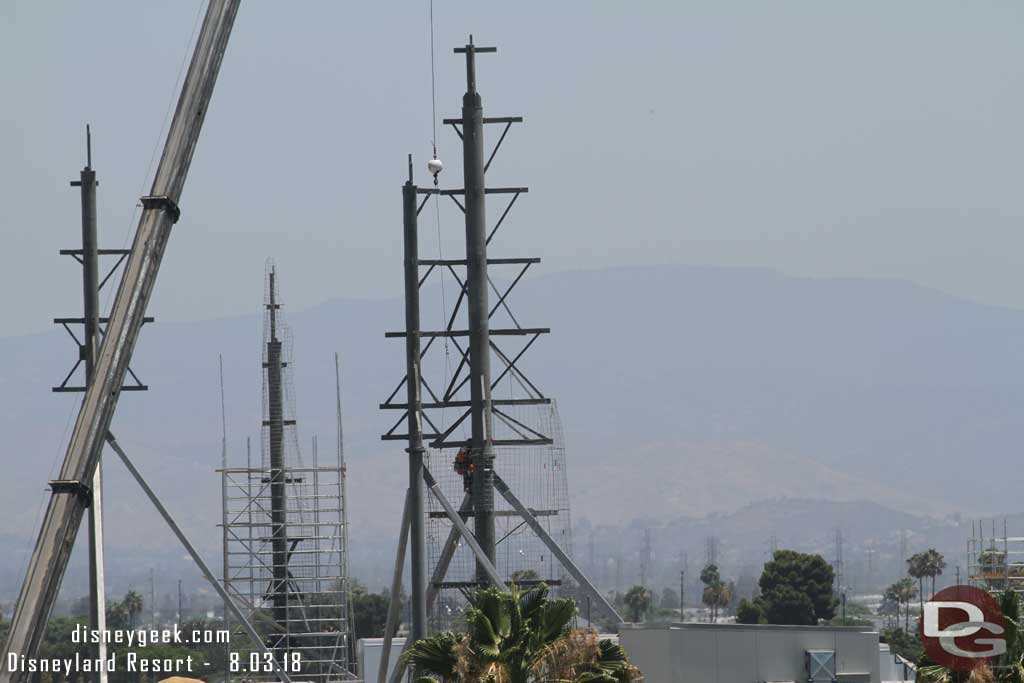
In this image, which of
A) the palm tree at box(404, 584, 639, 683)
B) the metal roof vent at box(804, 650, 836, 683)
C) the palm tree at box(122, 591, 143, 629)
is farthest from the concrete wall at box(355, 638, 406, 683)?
the palm tree at box(122, 591, 143, 629)

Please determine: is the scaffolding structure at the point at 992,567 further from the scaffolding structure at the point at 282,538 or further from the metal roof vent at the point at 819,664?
the scaffolding structure at the point at 282,538

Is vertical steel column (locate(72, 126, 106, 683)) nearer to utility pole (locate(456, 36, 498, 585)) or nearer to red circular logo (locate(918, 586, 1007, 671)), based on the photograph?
utility pole (locate(456, 36, 498, 585))

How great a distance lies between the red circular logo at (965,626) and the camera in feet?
107

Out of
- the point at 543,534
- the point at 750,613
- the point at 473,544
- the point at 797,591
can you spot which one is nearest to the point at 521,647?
the point at 473,544

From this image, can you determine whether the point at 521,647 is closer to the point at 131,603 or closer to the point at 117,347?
the point at 117,347

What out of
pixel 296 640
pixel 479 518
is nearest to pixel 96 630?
pixel 479 518

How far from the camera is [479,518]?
1506 inches

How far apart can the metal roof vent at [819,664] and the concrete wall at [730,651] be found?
0.46 feet

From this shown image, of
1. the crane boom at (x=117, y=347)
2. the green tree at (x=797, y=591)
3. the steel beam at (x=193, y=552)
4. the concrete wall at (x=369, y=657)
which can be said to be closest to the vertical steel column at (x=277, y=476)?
the concrete wall at (x=369, y=657)

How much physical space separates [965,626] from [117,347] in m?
19.1

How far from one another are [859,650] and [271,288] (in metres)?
26.4

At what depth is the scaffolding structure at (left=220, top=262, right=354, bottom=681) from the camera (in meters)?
58.7

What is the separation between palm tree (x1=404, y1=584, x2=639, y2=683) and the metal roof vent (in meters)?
9.81

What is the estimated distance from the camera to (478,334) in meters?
38.6
